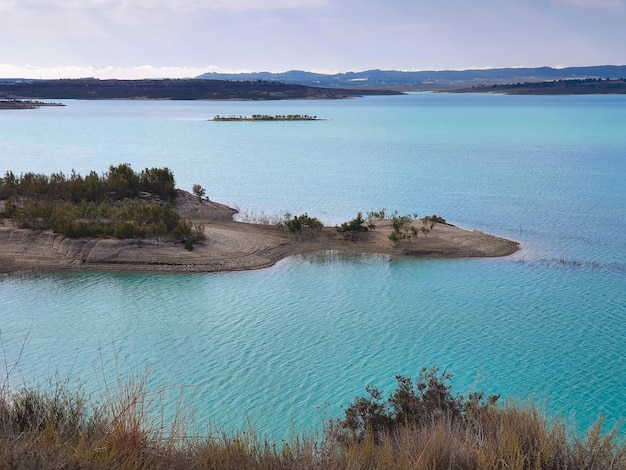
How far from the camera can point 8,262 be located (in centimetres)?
2264

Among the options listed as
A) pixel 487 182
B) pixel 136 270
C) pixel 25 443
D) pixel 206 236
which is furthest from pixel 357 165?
pixel 25 443

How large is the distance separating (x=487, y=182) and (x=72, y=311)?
32769 mm

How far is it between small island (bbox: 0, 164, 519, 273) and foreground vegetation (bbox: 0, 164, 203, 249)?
0.05 metres

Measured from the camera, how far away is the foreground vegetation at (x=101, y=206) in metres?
23.9

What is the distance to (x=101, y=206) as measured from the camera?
87.8 ft

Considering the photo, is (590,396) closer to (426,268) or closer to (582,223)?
(426,268)

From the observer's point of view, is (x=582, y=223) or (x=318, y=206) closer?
(x=582, y=223)

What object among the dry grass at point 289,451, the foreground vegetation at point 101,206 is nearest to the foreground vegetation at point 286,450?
the dry grass at point 289,451

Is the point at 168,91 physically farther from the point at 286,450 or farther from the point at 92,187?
the point at 286,450

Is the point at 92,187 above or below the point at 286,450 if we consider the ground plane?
above

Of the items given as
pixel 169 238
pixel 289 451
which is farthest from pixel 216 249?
pixel 289 451

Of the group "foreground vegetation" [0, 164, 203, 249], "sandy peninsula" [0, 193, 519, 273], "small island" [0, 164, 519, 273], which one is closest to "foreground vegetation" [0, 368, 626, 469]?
"sandy peninsula" [0, 193, 519, 273]

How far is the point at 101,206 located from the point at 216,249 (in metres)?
6.65

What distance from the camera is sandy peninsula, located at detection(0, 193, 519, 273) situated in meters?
22.8
